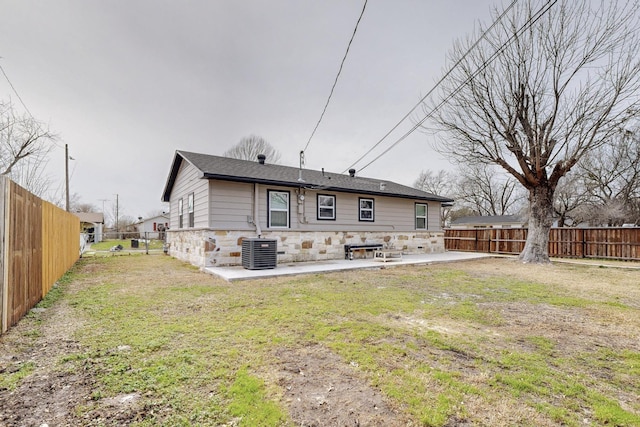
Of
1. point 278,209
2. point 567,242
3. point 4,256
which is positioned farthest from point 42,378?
point 567,242

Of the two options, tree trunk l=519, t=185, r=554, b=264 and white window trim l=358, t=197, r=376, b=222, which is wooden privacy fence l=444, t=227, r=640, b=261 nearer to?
tree trunk l=519, t=185, r=554, b=264

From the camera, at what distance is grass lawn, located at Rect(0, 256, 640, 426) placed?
6.44ft

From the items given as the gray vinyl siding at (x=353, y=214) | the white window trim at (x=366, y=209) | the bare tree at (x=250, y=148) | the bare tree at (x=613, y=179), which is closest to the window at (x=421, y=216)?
the gray vinyl siding at (x=353, y=214)

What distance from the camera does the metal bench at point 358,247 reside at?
36.1ft

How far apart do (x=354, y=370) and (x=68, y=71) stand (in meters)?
11.4

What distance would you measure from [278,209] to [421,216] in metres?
7.60

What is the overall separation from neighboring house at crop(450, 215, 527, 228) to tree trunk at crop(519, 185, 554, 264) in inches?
813

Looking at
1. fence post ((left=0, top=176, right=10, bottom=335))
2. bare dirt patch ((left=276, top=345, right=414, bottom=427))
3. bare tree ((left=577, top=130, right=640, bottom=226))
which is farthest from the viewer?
bare tree ((left=577, top=130, right=640, bottom=226))

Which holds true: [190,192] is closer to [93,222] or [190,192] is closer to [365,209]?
[365,209]

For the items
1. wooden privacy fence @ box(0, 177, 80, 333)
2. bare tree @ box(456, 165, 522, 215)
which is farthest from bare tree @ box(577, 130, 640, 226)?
wooden privacy fence @ box(0, 177, 80, 333)

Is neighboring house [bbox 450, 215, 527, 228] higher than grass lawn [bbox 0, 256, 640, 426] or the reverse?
higher

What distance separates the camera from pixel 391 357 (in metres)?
2.79

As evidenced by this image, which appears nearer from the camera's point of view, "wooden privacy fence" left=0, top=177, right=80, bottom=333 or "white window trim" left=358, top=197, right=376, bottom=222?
"wooden privacy fence" left=0, top=177, right=80, bottom=333

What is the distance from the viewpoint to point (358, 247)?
1121 centimetres
